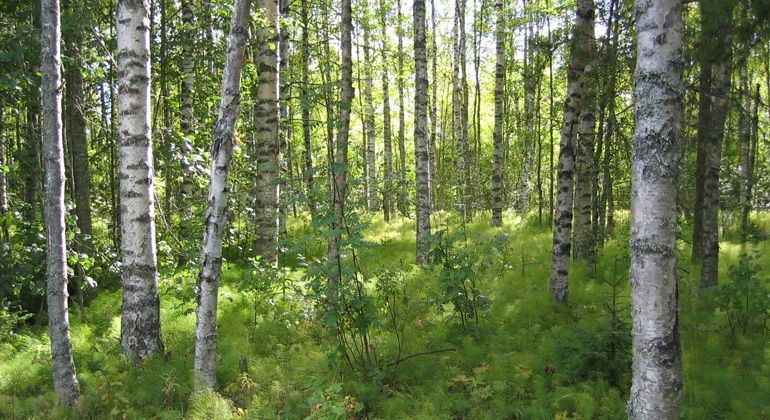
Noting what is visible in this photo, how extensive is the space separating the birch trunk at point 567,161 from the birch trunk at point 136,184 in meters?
5.66

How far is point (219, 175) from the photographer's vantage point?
14.4 feet

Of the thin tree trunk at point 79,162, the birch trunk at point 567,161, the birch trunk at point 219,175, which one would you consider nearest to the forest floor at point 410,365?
the birch trunk at point 567,161

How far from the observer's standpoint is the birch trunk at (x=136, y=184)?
5016 mm

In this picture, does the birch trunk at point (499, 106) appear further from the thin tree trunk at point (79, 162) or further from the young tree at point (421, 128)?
the thin tree trunk at point (79, 162)

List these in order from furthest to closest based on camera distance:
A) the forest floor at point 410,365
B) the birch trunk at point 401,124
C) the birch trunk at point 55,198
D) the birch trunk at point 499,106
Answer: the birch trunk at point 499,106, the birch trunk at point 401,124, the forest floor at point 410,365, the birch trunk at point 55,198

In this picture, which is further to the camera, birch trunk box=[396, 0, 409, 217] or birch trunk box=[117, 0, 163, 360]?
Answer: birch trunk box=[396, 0, 409, 217]

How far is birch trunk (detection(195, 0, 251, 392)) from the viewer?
4.38 meters

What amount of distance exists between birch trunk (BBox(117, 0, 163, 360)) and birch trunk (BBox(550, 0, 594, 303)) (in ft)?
18.6

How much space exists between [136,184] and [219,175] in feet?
4.55

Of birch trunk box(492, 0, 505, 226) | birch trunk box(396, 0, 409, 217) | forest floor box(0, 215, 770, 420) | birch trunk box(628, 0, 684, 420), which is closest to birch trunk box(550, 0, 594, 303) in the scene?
forest floor box(0, 215, 770, 420)

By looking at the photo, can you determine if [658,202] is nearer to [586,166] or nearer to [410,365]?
[410,365]

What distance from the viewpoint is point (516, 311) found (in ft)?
21.5

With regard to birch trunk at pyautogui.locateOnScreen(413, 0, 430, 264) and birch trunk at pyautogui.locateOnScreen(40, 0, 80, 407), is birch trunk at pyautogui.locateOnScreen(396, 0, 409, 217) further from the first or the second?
birch trunk at pyautogui.locateOnScreen(40, 0, 80, 407)

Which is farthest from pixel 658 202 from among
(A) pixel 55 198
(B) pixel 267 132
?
(B) pixel 267 132
